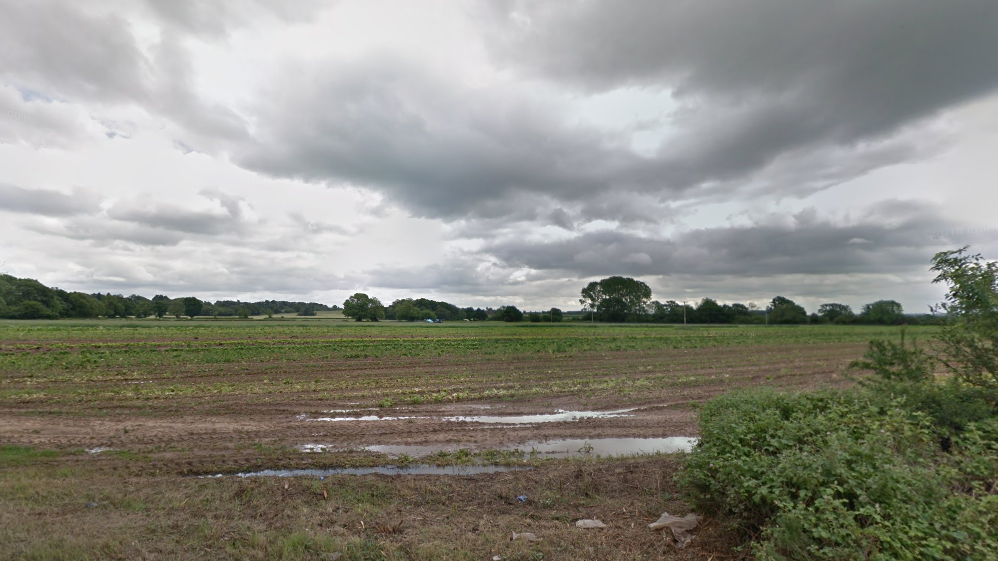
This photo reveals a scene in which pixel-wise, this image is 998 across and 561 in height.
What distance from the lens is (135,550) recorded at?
5141 mm

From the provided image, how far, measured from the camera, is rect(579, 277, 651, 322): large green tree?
11344cm

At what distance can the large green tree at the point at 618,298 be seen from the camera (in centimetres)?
11344

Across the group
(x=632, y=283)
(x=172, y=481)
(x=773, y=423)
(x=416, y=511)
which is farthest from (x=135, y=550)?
(x=632, y=283)

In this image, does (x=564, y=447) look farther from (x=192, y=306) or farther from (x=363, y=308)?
(x=192, y=306)

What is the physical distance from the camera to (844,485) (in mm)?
4316

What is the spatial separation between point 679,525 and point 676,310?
111047 millimetres

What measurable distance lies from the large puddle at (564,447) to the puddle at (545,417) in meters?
2.09

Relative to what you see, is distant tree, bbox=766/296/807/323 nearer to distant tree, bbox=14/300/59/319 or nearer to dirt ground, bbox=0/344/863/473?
dirt ground, bbox=0/344/863/473

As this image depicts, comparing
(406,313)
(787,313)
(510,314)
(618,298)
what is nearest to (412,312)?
(406,313)

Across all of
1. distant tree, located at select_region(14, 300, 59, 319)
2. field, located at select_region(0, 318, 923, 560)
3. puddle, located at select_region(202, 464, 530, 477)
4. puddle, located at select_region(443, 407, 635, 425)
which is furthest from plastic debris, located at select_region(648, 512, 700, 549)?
distant tree, located at select_region(14, 300, 59, 319)

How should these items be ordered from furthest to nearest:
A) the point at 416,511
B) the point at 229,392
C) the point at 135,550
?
the point at 229,392 < the point at 416,511 < the point at 135,550

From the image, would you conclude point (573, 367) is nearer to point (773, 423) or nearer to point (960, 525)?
point (773, 423)

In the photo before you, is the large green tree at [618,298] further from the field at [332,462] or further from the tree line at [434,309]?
the field at [332,462]

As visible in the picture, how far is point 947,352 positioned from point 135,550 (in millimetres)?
12374
